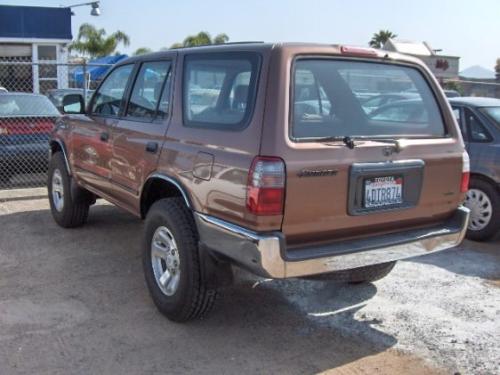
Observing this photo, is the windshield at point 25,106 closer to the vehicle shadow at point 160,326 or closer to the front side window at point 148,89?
the vehicle shadow at point 160,326

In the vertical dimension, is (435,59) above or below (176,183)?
above

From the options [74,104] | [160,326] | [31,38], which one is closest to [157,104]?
[160,326]

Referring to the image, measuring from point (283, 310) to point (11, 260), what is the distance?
106 inches

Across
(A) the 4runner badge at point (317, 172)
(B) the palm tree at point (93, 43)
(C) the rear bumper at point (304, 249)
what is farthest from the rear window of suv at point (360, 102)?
(B) the palm tree at point (93, 43)

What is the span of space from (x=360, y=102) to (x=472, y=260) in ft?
8.95

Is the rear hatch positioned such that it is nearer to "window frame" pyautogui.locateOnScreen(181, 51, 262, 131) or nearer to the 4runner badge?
the 4runner badge

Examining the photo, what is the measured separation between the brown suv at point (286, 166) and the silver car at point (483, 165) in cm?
234

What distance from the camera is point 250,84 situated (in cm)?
361

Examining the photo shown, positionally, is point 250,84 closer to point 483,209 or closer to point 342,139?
point 342,139

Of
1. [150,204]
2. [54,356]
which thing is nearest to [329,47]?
[150,204]

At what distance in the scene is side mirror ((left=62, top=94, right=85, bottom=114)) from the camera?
6004 mm

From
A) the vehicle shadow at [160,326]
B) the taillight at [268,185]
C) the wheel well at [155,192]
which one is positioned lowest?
the vehicle shadow at [160,326]

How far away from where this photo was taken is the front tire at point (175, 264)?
3.91 meters

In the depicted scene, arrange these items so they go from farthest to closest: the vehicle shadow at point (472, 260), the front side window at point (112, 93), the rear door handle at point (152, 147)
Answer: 1. the vehicle shadow at point (472, 260)
2. the front side window at point (112, 93)
3. the rear door handle at point (152, 147)
